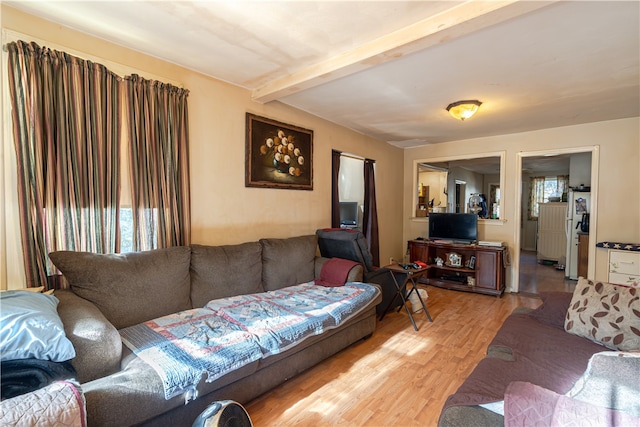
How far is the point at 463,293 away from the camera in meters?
4.57

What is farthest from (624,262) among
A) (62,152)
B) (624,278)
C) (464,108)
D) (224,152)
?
(62,152)

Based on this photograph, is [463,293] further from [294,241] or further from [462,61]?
[462,61]

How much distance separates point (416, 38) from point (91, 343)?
2557 mm

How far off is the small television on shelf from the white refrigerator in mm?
4280

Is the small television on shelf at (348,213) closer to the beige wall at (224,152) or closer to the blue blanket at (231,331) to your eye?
the beige wall at (224,152)

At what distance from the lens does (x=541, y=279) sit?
5.49 metres

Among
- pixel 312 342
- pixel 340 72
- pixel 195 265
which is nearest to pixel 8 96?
pixel 195 265

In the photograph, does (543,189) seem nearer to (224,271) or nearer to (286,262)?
(286,262)

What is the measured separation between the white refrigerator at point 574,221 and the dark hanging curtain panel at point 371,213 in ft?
12.7

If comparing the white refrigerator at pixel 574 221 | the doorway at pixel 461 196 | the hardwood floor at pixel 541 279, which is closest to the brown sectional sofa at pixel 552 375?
the hardwood floor at pixel 541 279

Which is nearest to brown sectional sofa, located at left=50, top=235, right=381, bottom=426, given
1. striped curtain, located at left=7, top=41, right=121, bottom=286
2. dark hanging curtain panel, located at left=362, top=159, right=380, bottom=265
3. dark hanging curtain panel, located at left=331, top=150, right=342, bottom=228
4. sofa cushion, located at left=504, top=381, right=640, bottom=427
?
striped curtain, located at left=7, top=41, right=121, bottom=286

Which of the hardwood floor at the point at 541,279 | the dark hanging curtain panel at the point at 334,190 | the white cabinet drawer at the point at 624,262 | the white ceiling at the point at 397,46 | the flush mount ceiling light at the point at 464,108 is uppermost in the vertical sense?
the white ceiling at the point at 397,46

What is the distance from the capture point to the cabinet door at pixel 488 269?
438 centimetres

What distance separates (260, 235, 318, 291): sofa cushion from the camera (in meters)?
2.90
